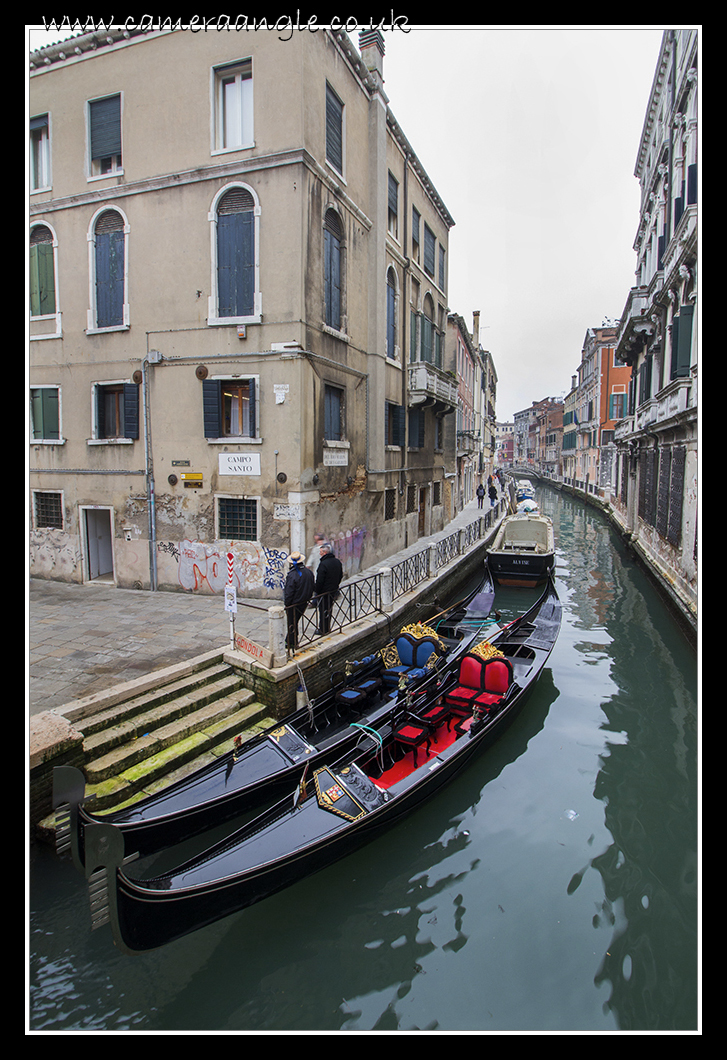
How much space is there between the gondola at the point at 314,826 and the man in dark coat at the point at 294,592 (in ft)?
5.18

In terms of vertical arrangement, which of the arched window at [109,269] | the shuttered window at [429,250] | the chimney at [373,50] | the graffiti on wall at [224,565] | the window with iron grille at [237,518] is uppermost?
the chimney at [373,50]

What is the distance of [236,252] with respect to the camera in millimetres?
9125

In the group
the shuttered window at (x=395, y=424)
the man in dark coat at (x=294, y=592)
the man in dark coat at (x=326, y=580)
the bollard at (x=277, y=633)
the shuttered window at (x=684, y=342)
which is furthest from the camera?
the shuttered window at (x=395, y=424)

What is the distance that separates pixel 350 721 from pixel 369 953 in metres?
2.56

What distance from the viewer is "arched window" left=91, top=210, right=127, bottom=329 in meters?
9.80

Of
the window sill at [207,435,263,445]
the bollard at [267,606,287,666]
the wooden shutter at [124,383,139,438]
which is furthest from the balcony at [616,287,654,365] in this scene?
the bollard at [267,606,287,666]

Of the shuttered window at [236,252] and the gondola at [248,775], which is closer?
the gondola at [248,775]

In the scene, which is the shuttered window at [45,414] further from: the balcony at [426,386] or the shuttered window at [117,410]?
the balcony at [426,386]

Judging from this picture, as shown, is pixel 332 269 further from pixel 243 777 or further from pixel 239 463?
pixel 243 777

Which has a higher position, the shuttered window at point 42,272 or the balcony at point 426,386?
the shuttered window at point 42,272

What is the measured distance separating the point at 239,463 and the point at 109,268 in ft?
13.9

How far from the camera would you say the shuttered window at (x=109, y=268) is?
32.2ft

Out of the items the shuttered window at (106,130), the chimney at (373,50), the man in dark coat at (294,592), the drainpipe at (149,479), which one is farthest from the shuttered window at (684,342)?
the shuttered window at (106,130)

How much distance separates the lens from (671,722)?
760 centimetres
